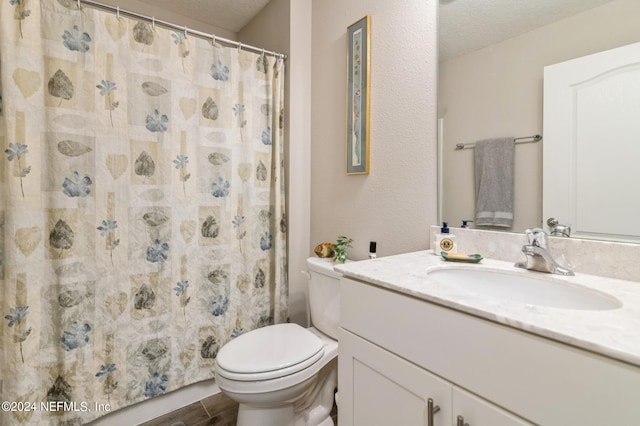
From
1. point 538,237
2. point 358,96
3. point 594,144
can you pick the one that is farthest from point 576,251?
point 358,96

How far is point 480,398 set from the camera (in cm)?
58

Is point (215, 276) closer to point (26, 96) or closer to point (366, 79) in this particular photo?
point (26, 96)

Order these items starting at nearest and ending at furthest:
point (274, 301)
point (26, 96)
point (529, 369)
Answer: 1. point (529, 369)
2. point (26, 96)
3. point (274, 301)

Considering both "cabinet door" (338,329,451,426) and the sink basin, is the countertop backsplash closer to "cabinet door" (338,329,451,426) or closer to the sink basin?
the sink basin

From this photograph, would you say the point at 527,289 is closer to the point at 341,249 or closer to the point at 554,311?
the point at 554,311

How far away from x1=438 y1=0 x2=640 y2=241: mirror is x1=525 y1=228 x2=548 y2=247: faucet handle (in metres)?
0.08

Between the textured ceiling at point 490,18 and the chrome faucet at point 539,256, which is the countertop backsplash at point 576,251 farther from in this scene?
the textured ceiling at point 490,18

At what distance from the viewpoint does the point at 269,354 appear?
119 cm

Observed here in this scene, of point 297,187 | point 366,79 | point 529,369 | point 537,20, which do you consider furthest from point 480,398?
point 297,187

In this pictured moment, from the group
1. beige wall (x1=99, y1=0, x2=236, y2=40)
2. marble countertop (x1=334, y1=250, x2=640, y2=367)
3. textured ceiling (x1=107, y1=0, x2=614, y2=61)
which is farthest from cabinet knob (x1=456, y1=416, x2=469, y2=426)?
beige wall (x1=99, y1=0, x2=236, y2=40)

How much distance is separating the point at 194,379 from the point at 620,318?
68.2 inches

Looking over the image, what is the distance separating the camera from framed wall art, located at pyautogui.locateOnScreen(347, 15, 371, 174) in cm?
144

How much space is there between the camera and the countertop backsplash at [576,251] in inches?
29.9

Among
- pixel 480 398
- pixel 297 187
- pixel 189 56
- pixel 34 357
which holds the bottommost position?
pixel 34 357
